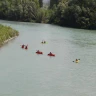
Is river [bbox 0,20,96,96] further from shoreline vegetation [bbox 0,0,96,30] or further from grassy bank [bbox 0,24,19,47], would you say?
shoreline vegetation [bbox 0,0,96,30]

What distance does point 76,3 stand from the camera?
83.2 metres

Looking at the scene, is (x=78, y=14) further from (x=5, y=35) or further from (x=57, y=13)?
(x=5, y=35)

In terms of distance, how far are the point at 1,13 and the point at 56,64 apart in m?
69.8

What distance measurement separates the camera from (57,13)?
86.7 metres

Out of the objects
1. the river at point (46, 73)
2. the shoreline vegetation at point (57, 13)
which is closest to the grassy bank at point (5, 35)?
the river at point (46, 73)

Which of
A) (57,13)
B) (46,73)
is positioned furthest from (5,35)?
(57,13)

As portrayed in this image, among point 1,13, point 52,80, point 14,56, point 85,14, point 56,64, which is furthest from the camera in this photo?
point 1,13

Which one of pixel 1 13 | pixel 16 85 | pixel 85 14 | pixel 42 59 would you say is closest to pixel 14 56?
pixel 42 59

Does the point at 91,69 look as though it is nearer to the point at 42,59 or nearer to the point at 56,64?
the point at 56,64

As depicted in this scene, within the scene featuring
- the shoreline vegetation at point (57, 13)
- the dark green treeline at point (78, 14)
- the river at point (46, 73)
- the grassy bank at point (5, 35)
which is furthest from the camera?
the shoreline vegetation at point (57, 13)

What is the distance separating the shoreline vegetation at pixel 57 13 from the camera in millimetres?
79125

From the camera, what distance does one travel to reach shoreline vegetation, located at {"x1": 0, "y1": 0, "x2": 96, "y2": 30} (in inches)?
3115

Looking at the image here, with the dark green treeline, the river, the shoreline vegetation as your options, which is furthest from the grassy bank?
the shoreline vegetation

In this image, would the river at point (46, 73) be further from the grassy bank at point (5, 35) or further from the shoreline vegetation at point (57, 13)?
the shoreline vegetation at point (57, 13)
